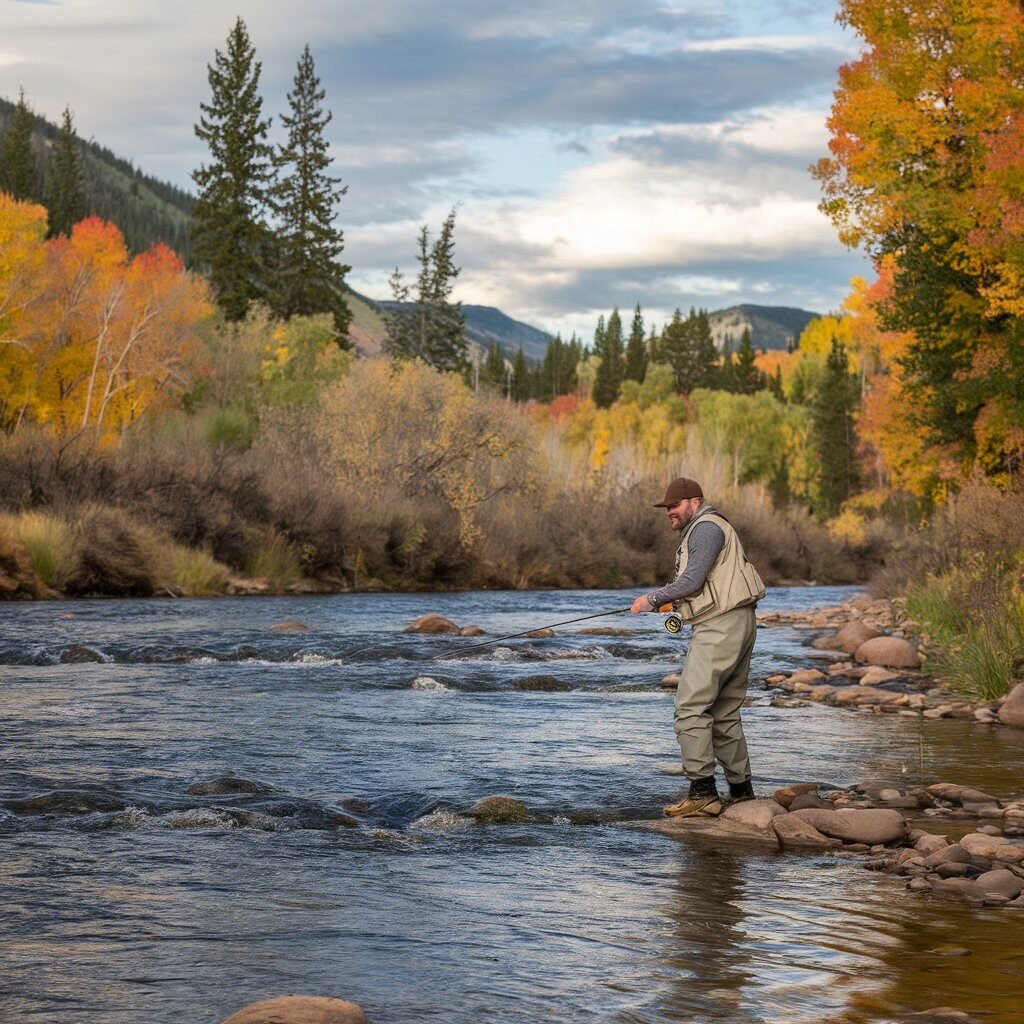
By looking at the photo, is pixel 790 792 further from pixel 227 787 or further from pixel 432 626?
pixel 432 626

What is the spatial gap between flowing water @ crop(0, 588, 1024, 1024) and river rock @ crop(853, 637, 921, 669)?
3817 millimetres

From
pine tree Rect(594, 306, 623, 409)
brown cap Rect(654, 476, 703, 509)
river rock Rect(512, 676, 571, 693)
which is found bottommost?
river rock Rect(512, 676, 571, 693)

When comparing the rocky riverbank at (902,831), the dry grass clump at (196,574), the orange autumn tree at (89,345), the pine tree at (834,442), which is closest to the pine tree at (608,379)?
the pine tree at (834,442)

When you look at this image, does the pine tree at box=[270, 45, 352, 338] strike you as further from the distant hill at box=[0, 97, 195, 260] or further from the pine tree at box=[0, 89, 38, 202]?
the distant hill at box=[0, 97, 195, 260]

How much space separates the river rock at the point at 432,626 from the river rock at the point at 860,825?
1425 cm

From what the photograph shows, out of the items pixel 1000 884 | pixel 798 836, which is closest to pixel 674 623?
pixel 798 836

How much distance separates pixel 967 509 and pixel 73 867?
610 inches

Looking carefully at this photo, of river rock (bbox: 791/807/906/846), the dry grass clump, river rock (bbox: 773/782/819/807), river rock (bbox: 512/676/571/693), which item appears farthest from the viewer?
the dry grass clump

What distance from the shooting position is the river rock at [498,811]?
8.86m

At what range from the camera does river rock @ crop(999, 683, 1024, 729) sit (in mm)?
12547

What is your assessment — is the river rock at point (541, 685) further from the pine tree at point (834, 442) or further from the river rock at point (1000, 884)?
the pine tree at point (834, 442)

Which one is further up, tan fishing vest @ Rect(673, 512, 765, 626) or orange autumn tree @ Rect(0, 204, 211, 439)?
orange autumn tree @ Rect(0, 204, 211, 439)

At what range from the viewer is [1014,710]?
12.6m

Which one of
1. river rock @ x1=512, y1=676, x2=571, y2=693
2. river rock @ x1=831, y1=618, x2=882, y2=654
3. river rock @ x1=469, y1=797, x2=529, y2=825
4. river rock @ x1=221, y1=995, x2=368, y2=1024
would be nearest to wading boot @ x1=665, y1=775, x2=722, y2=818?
river rock @ x1=469, y1=797, x2=529, y2=825
